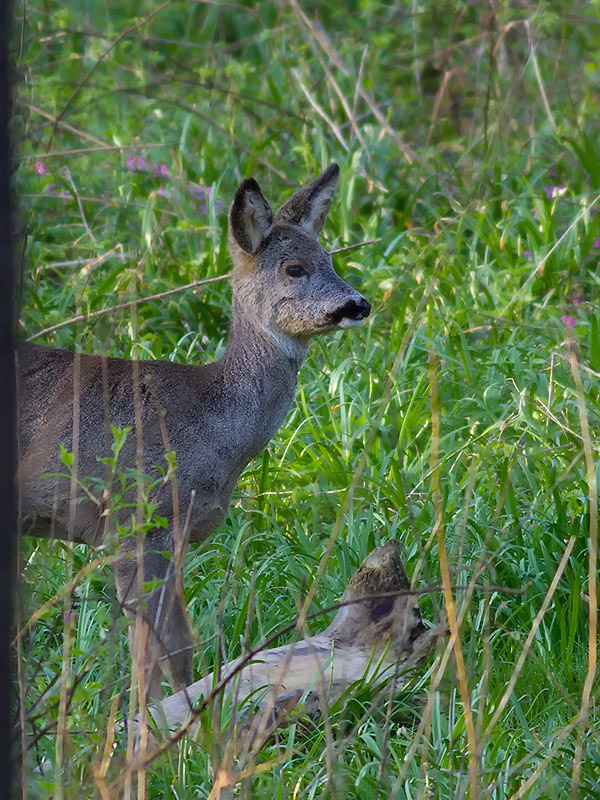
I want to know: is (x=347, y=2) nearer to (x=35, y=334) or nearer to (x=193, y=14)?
(x=193, y=14)

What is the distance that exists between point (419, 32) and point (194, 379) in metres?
5.28

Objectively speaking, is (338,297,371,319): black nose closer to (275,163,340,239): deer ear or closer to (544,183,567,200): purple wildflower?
(275,163,340,239): deer ear

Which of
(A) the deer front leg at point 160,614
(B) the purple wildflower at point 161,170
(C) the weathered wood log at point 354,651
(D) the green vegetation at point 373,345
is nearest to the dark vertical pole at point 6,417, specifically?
(D) the green vegetation at point 373,345

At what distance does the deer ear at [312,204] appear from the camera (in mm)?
4574

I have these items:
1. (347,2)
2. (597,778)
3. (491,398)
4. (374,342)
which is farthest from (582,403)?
(347,2)

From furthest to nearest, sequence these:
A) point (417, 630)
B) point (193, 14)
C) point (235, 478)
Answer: point (193, 14) → point (235, 478) → point (417, 630)

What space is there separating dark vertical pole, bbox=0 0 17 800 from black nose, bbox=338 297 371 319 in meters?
2.61

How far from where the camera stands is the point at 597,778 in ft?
10.0

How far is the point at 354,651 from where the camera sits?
141 inches

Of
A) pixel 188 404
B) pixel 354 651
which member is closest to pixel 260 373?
pixel 188 404

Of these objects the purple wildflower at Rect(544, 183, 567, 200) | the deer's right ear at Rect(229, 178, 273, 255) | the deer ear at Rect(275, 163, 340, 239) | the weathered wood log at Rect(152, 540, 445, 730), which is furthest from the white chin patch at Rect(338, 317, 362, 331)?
the purple wildflower at Rect(544, 183, 567, 200)

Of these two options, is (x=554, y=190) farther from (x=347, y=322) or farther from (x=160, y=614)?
(x=160, y=614)

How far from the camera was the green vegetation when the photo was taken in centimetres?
305

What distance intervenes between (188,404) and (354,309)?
2.22 ft
